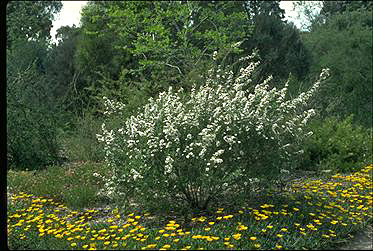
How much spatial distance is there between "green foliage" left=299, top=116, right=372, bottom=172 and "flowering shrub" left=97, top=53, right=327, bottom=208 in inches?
126

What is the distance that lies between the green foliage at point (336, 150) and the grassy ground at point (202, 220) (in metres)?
1.18

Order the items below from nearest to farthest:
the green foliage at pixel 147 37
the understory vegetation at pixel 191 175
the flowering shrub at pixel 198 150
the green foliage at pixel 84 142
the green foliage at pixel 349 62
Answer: the understory vegetation at pixel 191 175
the flowering shrub at pixel 198 150
the green foliage at pixel 84 142
the green foliage at pixel 147 37
the green foliage at pixel 349 62

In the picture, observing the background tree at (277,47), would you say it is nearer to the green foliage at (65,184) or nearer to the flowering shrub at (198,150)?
the green foliage at (65,184)

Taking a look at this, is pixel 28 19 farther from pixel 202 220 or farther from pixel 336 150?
pixel 202 220

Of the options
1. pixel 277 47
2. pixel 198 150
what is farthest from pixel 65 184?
pixel 277 47

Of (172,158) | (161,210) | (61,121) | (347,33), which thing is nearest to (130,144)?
(172,158)

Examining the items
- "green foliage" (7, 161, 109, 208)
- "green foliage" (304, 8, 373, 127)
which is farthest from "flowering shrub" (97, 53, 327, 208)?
"green foliage" (304, 8, 373, 127)

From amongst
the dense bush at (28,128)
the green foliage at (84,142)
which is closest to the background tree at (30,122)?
the dense bush at (28,128)

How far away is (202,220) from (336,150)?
513 centimetres

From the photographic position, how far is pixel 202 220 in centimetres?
502

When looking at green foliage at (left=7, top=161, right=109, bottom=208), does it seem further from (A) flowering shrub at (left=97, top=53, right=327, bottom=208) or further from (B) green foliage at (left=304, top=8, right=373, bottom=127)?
(B) green foliage at (left=304, top=8, right=373, bottom=127)

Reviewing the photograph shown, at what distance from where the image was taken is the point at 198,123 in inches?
213

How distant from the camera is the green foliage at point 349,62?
720 inches

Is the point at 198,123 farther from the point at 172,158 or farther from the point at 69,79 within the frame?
the point at 69,79
